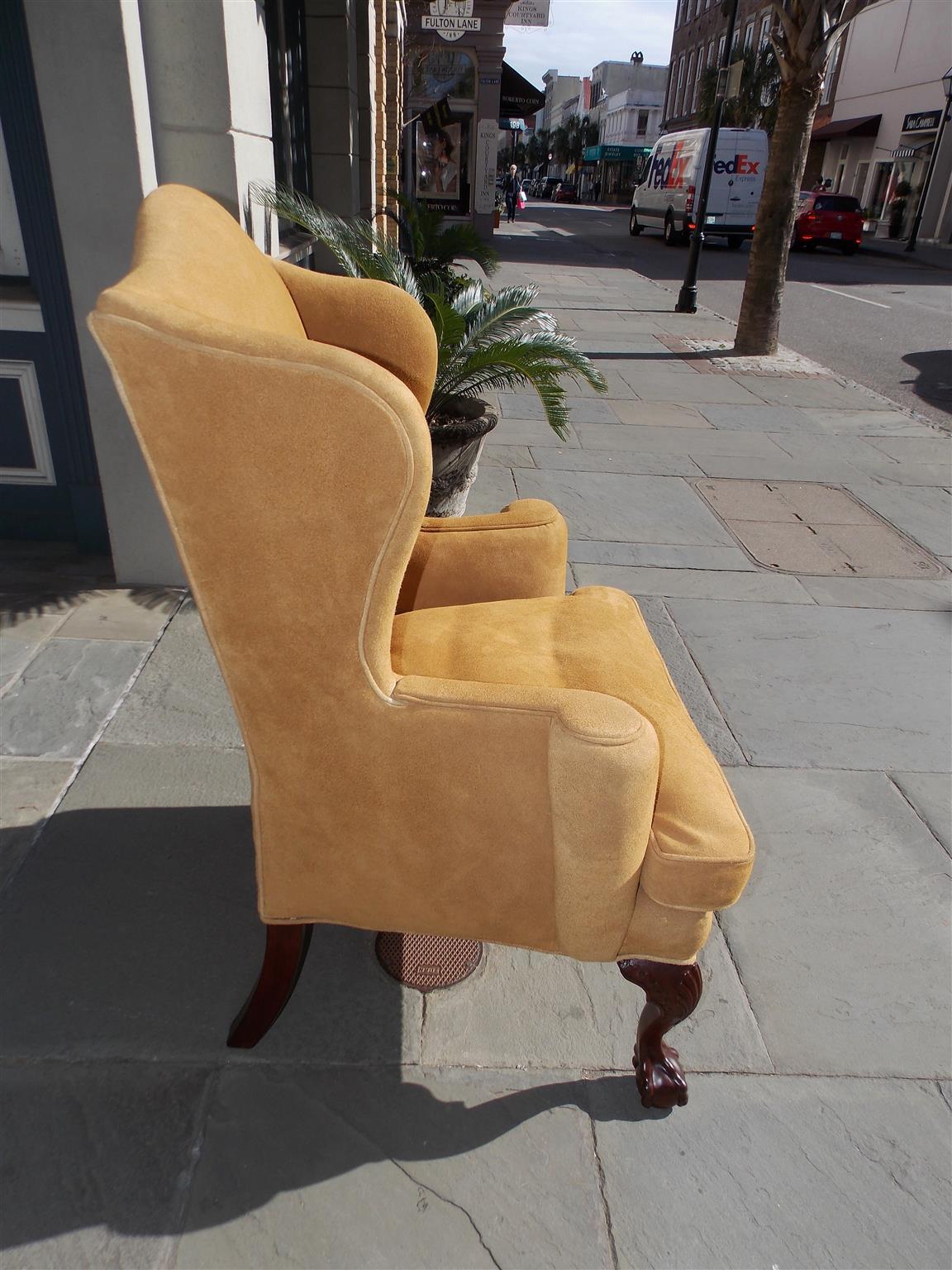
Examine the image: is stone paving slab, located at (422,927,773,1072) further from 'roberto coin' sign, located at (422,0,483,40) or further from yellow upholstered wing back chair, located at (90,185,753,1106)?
'roberto coin' sign, located at (422,0,483,40)

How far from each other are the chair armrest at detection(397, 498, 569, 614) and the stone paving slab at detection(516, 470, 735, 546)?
93.2 inches

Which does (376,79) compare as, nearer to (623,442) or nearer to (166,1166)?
(623,442)

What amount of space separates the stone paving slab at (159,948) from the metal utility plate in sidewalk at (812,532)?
315 centimetres

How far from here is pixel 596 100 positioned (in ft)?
286

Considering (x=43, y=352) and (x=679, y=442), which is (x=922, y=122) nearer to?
(x=679, y=442)

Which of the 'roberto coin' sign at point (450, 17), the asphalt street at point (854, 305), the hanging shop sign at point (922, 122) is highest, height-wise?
the hanging shop sign at point (922, 122)

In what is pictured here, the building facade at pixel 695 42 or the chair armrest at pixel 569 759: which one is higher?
the building facade at pixel 695 42

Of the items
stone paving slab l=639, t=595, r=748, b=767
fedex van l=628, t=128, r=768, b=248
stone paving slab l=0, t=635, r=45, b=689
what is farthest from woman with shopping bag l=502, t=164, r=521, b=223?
stone paving slab l=0, t=635, r=45, b=689

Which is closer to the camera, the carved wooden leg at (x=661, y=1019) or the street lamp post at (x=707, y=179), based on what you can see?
the carved wooden leg at (x=661, y=1019)

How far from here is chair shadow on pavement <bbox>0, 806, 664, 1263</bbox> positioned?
1.54m

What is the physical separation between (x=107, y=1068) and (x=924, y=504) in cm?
540

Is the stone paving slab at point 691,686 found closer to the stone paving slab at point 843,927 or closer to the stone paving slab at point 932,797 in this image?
the stone paving slab at point 843,927

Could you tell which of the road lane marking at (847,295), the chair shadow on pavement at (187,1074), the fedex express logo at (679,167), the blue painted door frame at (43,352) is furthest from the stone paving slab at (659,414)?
the fedex express logo at (679,167)

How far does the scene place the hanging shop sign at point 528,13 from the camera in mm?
17953
